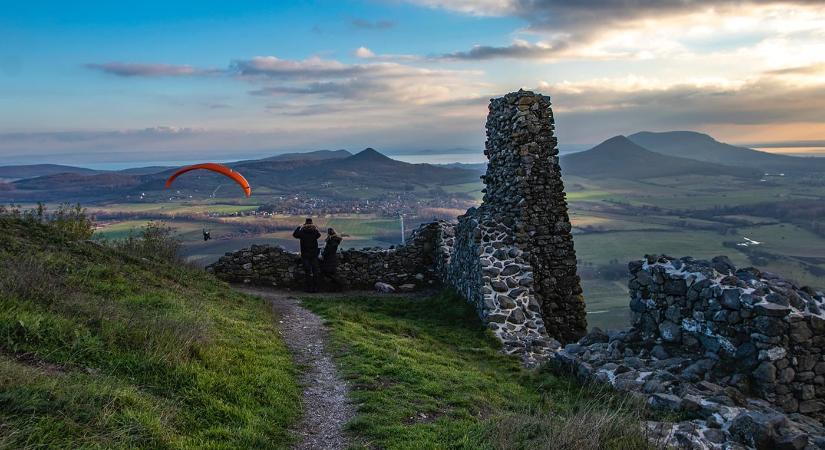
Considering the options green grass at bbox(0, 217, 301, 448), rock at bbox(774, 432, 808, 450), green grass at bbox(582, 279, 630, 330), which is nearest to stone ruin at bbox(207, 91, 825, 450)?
rock at bbox(774, 432, 808, 450)

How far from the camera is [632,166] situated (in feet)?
607

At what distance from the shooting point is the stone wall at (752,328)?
8367 mm

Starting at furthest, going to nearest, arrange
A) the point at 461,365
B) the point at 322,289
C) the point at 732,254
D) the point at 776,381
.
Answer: the point at 732,254 → the point at 322,289 → the point at 461,365 → the point at 776,381

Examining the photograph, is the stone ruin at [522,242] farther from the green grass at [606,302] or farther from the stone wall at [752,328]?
the green grass at [606,302]

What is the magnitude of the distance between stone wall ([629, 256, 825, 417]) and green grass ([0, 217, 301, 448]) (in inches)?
266

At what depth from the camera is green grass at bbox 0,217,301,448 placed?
5.20 metres

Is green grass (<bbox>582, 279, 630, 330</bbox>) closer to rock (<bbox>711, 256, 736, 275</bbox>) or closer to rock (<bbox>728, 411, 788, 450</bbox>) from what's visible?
rock (<bbox>711, 256, 736, 275</bbox>)

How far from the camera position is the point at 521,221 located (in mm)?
15922

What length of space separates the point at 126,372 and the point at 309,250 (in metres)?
12.5

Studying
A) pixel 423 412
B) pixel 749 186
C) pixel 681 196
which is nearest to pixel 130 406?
pixel 423 412

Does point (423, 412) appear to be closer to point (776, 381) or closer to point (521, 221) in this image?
point (776, 381)

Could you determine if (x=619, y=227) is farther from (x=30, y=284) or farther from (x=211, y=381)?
(x=30, y=284)

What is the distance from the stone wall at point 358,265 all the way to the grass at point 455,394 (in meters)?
4.64

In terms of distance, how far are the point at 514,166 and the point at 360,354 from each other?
8.04m
